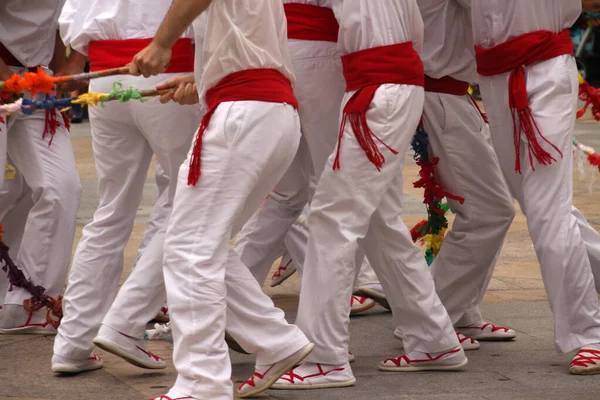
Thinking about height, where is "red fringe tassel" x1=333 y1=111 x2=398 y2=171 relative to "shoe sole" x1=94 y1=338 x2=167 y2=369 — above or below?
above

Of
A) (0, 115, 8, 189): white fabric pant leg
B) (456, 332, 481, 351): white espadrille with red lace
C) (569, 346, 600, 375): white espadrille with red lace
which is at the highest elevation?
(0, 115, 8, 189): white fabric pant leg

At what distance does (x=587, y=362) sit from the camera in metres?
4.82

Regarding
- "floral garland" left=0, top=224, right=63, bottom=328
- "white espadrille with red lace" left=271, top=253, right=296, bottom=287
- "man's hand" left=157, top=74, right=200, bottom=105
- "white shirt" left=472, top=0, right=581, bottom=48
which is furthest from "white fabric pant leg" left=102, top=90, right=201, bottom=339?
"white espadrille with red lace" left=271, top=253, right=296, bottom=287

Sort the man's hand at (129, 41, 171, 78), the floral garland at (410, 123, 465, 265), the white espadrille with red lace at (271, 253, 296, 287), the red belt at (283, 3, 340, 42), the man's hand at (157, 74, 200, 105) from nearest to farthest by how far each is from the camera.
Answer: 1. the man's hand at (129, 41, 171, 78)
2. the man's hand at (157, 74, 200, 105)
3. the red belt at (283, 3, 340, 42)
4. the floral garland at (410, 123, 465, 265)
5. the white espadrille with red lace at (271, 253, 296, 287)

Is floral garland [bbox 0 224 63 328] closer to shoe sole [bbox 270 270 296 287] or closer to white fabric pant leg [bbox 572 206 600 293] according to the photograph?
shoe sole [bbox 270 270 296 287]

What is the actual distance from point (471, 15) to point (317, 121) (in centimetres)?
81

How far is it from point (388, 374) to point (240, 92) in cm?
143

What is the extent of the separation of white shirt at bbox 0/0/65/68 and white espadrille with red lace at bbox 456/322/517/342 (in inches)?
90.9

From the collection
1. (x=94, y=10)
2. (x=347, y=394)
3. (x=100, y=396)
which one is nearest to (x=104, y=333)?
(x=100, y=396)

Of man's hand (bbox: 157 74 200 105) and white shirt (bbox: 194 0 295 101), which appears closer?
white shirt (bbox: 194 0 295 101)

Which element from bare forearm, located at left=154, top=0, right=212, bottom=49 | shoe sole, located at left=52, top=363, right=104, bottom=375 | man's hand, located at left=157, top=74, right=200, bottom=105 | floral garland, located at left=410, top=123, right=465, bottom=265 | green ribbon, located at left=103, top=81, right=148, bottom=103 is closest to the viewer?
bare forearm, located at left=154, top=0, right=212, bottom=49

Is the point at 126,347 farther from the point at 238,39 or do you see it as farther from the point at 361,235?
the point at 238,39

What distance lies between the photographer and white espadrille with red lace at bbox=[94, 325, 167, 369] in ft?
15.4

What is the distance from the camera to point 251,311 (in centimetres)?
440
